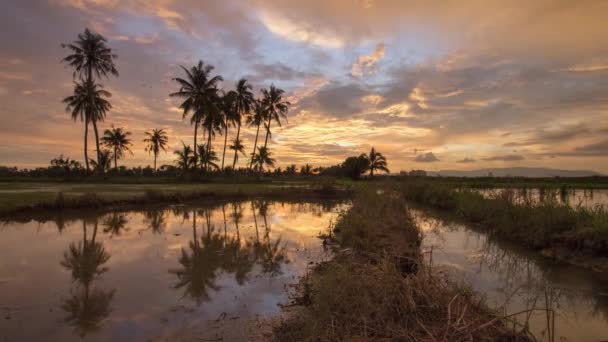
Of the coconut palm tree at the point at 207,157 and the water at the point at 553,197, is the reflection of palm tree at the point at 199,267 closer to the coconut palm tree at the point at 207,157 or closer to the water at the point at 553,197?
the water at the point at 553,197

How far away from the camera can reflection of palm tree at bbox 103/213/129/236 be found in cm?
1138

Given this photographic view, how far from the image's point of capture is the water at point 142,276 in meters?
4.58

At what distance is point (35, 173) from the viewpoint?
4912 centimetres

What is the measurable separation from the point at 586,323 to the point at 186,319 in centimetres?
590

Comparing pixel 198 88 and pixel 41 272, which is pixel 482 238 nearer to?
pixel 41 272

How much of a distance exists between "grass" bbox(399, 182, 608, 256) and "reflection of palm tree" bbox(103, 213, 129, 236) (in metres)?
13.1

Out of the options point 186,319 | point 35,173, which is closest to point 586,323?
point 186,319

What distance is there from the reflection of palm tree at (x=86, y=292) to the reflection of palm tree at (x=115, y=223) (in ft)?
7.14

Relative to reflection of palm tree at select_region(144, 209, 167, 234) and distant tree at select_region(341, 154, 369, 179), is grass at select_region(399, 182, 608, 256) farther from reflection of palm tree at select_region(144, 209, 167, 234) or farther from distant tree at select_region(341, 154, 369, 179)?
distant tree at select_region(341, 154, 369, 179)

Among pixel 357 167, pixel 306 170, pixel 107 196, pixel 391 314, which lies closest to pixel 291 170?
pixel 306 170

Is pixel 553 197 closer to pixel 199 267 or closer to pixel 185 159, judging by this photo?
pixel 199 267

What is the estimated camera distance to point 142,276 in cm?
685

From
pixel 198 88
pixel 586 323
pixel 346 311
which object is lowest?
pixel 586 323

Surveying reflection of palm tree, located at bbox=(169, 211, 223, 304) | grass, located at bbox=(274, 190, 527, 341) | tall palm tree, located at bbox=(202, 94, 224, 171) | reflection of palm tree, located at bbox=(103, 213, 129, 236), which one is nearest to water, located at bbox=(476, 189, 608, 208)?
grass, located at bbox=(274, 190, 527, 341)
